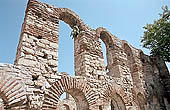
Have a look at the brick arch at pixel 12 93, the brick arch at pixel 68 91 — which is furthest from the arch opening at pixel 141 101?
the brick arch at pixel 12 93

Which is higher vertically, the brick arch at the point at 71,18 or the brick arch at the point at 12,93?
the brick arch at the point at 71,18

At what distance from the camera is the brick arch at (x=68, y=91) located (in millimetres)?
4269

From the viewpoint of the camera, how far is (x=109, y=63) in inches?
291

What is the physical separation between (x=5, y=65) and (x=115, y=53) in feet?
16.2

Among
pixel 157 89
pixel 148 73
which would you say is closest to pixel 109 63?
pixel 148 73

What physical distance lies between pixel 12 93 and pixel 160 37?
1011 centimetres

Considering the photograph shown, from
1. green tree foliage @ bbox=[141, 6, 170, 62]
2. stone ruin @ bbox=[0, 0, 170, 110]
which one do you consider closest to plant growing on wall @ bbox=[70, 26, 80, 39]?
stone ruin @ bbox=[0, 0, 170, 110]

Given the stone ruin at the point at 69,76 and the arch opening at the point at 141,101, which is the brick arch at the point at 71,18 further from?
the arch opening at the point at 141,101

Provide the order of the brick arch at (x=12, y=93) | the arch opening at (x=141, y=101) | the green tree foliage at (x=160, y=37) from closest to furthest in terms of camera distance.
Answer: the brick arch at (x=12, y=93)
the arch opening at (x=141, y=101)
the green tree foliage at (x=160, y=37)

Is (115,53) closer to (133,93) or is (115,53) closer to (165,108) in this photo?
(133,93)

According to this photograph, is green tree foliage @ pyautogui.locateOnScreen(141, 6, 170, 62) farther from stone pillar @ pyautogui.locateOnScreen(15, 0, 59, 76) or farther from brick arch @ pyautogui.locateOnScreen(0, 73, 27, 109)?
brick arch @ pyautogui.locateOnScreen(0, 73, 27, 109)

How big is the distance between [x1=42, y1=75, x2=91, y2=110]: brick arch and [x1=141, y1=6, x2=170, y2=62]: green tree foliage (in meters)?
7.54

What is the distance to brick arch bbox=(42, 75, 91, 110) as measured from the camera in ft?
14.0

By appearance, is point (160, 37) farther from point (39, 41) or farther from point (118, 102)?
point (39, 41)
